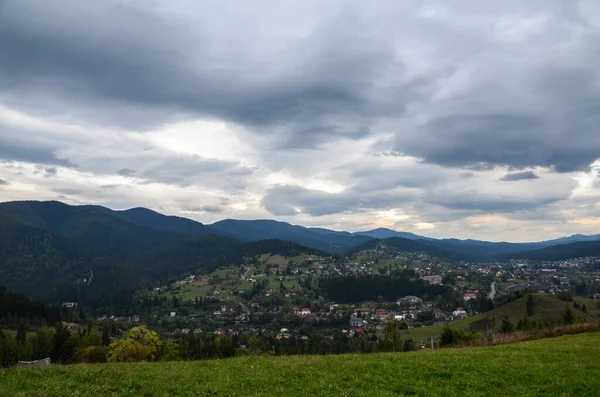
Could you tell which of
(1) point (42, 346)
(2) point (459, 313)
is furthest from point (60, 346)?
(2) point (459, 313)

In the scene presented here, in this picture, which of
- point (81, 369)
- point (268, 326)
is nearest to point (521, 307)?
point (268, 326)

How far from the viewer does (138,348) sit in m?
56.5

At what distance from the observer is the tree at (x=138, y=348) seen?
54469 mm

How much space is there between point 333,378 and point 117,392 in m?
8.01

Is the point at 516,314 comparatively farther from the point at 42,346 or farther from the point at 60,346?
the point at 42,346

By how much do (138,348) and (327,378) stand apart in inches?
1969

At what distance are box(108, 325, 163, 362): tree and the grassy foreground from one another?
39.0m

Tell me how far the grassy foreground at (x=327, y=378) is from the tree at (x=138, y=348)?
128ft

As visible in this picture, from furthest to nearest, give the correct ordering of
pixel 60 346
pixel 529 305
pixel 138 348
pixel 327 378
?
pixel 529 305 < pixel 60 346 < pixel 138 348 < pixel 327 378

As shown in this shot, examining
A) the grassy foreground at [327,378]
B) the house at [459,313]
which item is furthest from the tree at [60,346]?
the house at [459,313]

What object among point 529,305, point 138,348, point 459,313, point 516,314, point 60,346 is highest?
point 138,348

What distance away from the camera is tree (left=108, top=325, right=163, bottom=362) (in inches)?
2144

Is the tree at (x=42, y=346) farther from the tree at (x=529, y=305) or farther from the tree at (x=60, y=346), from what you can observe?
the tree at (x=529, y=305)

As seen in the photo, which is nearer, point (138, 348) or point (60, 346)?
point (138, 348)
